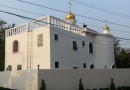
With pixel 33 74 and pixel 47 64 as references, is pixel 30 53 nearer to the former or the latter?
pixel 47 64

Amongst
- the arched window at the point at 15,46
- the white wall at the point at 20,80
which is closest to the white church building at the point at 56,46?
the arched window at the point at 15,46

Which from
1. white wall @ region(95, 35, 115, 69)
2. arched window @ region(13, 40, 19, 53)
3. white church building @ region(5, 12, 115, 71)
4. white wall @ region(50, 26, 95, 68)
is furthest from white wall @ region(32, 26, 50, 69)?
white wall @ region(95, 35, 115, 69)

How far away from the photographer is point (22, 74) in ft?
65.3

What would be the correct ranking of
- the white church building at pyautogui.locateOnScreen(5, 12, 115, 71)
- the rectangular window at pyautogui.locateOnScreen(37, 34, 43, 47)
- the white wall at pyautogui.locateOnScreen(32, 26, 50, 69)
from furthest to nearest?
the rectangular window at pyautogui.locateOnScreen(37, 34, 43, 47) < the white church building at pyautogui.locateOnScreen(5, 12, 115, 71) < the white wall at pyautogui.locateOnScreen(32, 26, 50, 69)

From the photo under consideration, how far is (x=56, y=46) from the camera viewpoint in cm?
2569

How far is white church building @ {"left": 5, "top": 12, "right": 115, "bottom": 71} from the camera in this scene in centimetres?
2547

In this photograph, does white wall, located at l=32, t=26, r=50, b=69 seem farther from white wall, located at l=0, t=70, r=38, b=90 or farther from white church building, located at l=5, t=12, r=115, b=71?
white wall, located at l=0, t=70, r=38, b=90

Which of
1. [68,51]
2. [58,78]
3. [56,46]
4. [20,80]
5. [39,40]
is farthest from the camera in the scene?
[68,51]

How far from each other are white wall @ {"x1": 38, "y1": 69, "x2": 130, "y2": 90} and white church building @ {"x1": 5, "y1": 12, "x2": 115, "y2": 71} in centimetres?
437

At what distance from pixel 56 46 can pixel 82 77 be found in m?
5.35

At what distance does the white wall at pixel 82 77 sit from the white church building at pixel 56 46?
4.37 meters

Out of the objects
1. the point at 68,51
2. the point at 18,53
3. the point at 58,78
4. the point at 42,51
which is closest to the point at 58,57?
the point at 42,51

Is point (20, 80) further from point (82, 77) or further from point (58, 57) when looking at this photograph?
point (58, 57)

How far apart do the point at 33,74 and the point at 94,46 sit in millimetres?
15276
